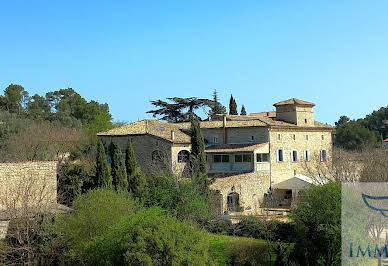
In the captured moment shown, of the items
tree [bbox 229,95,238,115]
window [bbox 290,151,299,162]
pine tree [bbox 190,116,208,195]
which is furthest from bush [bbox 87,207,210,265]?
tree [bbox 229,95,238,115]

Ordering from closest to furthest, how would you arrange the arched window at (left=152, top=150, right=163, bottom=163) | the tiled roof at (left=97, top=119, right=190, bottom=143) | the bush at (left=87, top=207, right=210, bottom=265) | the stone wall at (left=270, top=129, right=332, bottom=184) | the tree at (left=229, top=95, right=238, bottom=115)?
the bush at (left=87, top=207, right=210, bottom=265), the arched window at (left=152, top=150, right=163, bottom=163), the tiled roof at (left=97, top=119, right=190, bottom=143), the stone wall at (left=270, top=129, right=332, bottom=184), the tree at (left=229, top=95, right=238, bottom=115)

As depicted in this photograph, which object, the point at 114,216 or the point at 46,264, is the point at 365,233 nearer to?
the point at 114,216

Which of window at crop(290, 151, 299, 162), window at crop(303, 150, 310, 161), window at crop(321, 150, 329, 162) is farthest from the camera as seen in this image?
window at crop(321, 150, 329, 162)

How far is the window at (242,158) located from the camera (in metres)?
33.1

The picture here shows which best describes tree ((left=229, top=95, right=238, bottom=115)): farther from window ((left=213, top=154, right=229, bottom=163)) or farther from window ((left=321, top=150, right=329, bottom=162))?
window ((left=213, top=154, right=229, bottom=163))

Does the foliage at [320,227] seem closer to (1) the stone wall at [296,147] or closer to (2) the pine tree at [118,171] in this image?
(2) the pine tree at [118,171]

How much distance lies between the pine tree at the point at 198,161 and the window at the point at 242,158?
410 cm

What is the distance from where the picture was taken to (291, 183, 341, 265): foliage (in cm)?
1706

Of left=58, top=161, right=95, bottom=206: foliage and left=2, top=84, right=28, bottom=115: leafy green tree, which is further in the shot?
left=2, top=84, right=28, bottom=115: leafy green tree

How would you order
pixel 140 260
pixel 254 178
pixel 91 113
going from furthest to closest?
pixel 91 113, pixel 254 178, pixel 140 260

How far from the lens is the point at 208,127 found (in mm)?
35812

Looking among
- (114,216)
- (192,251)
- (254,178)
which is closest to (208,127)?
(254,178)

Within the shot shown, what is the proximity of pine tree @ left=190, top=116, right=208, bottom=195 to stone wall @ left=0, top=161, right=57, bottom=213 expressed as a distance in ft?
26.2

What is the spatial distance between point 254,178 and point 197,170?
5137mm
